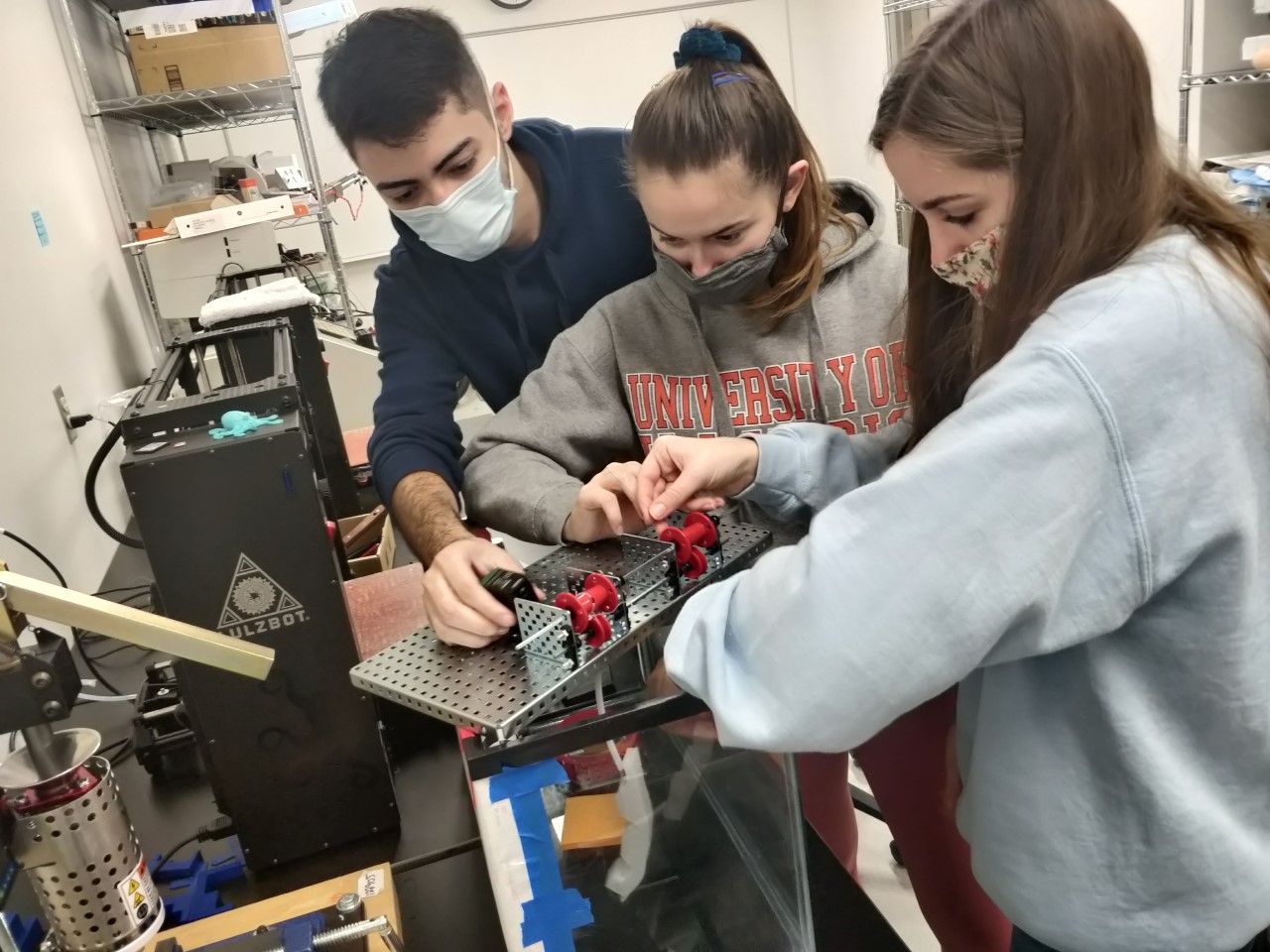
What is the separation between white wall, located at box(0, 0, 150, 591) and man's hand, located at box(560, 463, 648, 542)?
90 centimetres

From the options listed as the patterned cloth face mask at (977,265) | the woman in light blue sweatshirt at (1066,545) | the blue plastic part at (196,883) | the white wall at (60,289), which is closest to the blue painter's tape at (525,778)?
the woman in light blue sweatshirt at (1066,545)

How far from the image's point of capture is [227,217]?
2197 mm

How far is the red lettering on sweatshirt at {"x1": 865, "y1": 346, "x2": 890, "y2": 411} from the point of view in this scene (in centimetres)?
105

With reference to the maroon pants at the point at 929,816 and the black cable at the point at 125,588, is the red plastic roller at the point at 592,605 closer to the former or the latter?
the maroon pants at the point at 929,816

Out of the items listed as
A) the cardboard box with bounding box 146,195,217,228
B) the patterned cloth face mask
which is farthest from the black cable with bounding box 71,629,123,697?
the cardboard box with bounding box 146,195,217,228

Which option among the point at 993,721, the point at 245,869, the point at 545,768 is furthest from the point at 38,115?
the point at 993,721

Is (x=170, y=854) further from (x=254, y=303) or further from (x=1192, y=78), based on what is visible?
(x=1192, y=78)

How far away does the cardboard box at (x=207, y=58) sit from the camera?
246 cm

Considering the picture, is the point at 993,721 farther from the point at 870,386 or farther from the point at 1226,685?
the point at 870,386

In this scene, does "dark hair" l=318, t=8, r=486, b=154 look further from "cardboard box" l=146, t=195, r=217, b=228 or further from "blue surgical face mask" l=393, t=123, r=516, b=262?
"cardboard box" l=146, t=195, r=217, b=228

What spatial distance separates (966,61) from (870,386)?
17.9 inches

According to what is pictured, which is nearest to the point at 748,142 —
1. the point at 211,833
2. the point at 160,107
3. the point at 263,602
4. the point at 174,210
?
the point at 263,602

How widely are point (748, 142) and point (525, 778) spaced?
686 millimetres

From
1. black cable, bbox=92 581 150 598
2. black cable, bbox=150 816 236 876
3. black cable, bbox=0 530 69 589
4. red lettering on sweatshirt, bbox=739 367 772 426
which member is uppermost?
red lettering on sweatshirt, bbox=739 367 772 426
